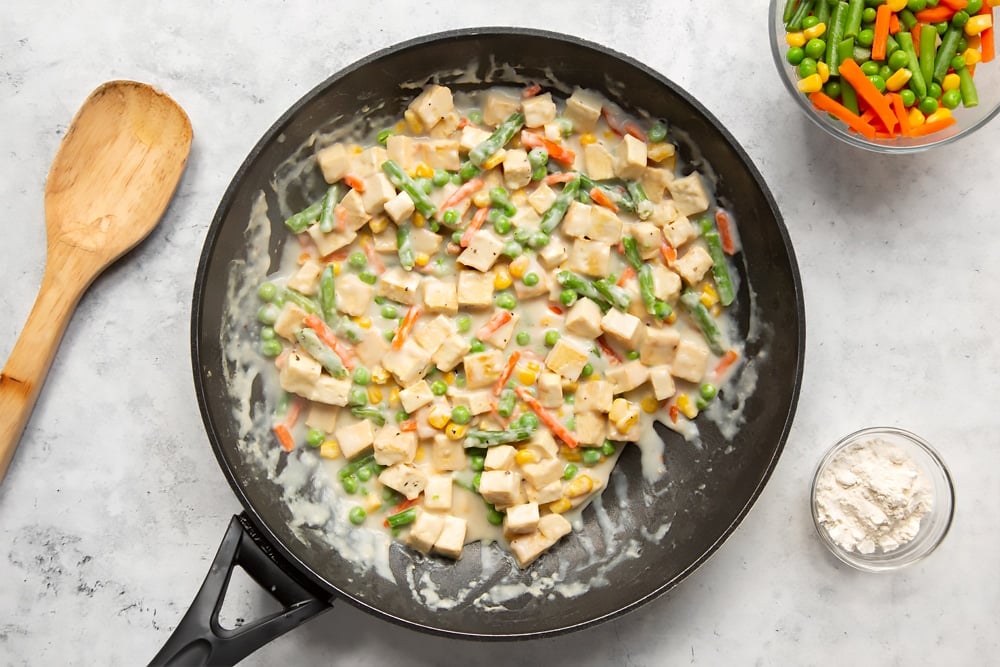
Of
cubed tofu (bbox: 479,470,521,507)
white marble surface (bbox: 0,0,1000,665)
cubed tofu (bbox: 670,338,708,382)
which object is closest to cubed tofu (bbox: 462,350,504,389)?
cubed tofu (bbox: 479,470,521,507)

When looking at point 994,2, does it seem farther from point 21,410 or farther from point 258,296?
point 21,410

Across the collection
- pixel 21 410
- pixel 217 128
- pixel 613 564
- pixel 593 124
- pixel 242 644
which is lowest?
pixel 613 564

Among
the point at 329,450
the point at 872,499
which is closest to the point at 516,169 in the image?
the point at 329,450

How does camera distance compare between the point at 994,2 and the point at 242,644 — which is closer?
the point at 242,644

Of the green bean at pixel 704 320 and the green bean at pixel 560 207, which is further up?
the green bean at pixel 560 207

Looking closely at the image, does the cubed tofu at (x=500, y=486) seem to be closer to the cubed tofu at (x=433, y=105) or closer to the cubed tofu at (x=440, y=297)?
the cubed tofu at (x=440, y=297)

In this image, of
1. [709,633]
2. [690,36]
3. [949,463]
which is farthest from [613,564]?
[690,36]

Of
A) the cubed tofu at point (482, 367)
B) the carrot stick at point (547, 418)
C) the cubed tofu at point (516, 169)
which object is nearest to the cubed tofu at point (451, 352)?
the cubed tofu at point (482, 367)

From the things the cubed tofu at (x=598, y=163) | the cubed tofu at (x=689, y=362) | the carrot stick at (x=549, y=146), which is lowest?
the cubed tofu at (x=689, y=362)
